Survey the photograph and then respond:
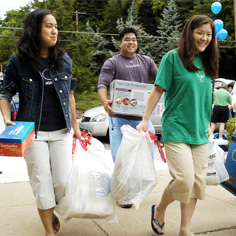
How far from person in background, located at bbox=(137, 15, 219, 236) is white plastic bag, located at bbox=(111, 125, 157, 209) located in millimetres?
203

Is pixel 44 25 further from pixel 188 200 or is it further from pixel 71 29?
pixel 71 29

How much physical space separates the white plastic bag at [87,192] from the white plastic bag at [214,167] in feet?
2.95

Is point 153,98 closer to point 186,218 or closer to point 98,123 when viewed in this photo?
point 186,218

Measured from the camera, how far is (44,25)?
2783 mm

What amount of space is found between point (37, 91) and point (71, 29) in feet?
86.0

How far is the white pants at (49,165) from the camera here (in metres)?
2.76

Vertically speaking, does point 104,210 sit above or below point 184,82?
below

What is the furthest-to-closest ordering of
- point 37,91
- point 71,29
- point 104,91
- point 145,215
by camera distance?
point 71,29, point 104,91, point 145,215, point 37,91

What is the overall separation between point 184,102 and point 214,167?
29.5 inches

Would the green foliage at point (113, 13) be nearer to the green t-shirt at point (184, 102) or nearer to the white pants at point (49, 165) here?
the green t-shirt at point (184, 102)

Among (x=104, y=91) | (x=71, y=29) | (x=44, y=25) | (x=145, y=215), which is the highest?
(x=71, y=29)

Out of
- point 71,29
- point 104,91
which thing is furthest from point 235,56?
point 104,91

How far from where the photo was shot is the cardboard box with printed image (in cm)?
369

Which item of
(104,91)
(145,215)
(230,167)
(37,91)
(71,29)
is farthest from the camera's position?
(71,29)
